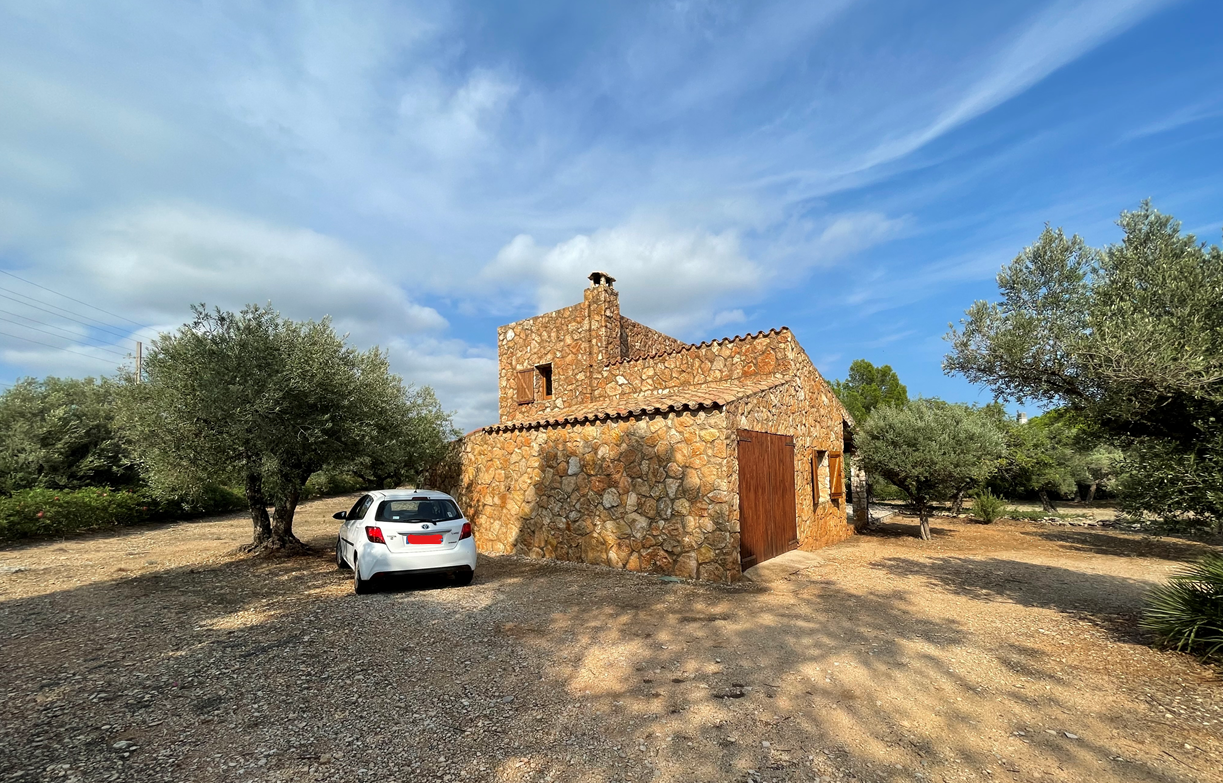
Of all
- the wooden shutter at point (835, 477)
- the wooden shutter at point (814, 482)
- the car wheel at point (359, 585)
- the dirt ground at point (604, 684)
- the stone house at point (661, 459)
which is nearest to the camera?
the dirt ground at point (604, 684)

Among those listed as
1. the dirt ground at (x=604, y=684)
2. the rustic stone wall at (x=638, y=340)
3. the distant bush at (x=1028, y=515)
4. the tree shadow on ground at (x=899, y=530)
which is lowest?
the distant bush at (x=1028, y=515)

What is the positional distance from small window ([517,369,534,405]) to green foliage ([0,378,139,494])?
37.4 feet

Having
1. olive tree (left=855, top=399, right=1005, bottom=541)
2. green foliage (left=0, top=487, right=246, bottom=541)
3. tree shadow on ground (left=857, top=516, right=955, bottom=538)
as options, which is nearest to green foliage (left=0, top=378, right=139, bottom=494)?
green foliage (left=0, top=487, right=246, bottom=541)

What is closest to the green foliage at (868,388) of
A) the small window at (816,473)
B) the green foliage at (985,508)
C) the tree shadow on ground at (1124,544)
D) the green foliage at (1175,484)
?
the green foliage at (985,508)

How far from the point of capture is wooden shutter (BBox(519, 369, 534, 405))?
1675 cm

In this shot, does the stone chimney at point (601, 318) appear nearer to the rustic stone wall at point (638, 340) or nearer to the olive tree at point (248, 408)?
the rustic stone wall at point (638, 340)

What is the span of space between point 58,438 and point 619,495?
19330 mm

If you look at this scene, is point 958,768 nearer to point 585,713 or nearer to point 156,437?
point 585,713

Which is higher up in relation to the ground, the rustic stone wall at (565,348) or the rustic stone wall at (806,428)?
the rustic stone wall at (565,348)

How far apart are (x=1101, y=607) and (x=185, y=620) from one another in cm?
1158

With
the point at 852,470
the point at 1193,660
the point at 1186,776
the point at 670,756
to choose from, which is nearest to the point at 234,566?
the point at 670,756

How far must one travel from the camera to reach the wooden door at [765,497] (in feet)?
29.3

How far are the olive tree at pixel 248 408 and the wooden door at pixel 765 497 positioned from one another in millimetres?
7331

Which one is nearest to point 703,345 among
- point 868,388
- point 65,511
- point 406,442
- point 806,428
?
point 806,428
